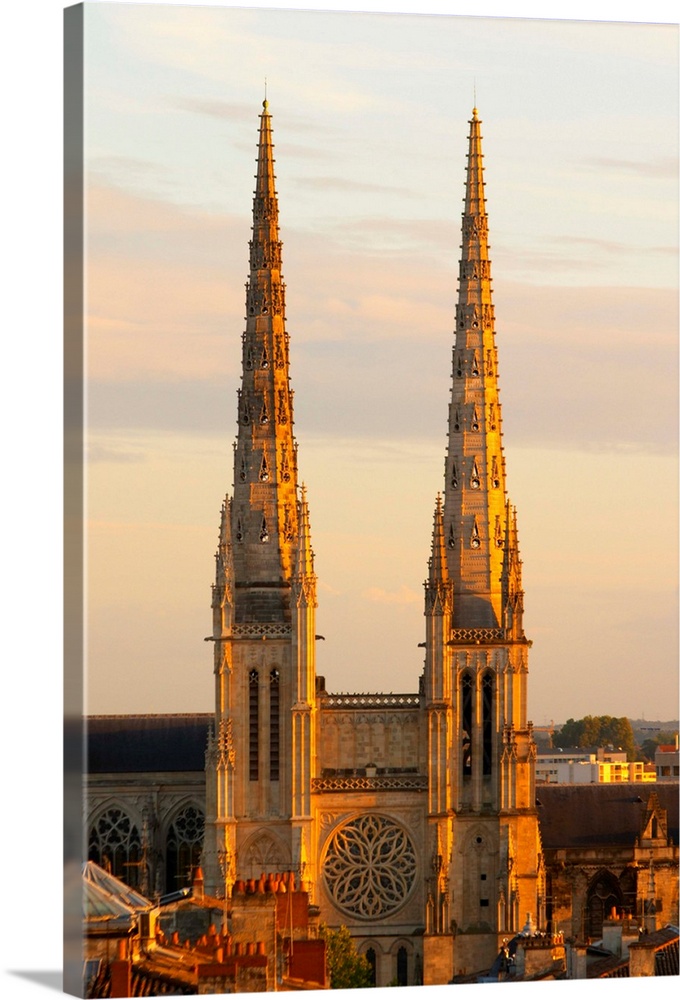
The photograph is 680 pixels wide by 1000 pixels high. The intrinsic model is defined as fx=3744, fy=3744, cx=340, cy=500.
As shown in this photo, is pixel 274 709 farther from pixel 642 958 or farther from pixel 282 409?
pixel 642 958

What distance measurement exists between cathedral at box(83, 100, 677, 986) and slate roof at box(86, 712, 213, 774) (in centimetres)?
61

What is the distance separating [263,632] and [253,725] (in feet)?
7.08

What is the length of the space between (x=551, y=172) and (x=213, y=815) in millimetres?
23114

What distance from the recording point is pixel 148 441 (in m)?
68.9

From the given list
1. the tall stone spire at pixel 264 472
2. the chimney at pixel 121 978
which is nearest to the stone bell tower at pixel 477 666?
the tall stone spire at pixel 264 472

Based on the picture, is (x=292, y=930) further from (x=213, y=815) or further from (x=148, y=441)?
(x=213, y=815)

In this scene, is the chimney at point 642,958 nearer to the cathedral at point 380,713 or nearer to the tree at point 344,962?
the tree at point 344,962

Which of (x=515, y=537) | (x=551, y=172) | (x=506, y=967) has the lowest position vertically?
(x=506, y=967)

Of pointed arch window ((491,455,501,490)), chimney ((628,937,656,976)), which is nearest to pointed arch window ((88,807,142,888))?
pointed arch window ((491,455,501,490))

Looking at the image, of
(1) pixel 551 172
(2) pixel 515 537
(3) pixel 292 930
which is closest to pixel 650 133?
(1) pixel 551 172

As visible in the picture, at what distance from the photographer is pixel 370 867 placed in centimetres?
8512

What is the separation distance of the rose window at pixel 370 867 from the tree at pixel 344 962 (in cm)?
403

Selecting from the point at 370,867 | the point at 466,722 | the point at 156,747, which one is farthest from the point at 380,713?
the point at 156,747

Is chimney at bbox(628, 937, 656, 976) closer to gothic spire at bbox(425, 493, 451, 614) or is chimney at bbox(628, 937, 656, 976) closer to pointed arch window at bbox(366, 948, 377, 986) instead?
pointed arch window at bbox(366, 948, 377, 986)
